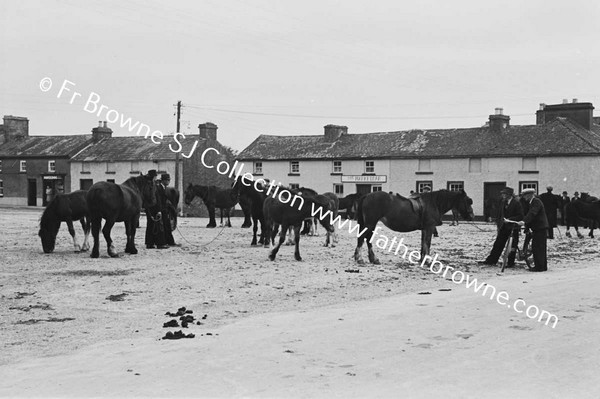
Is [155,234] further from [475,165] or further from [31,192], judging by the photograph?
[31,192]

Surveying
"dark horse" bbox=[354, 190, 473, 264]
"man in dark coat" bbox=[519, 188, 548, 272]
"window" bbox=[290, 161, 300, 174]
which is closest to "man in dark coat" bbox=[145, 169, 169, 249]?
"dark horse" bbox=[354, 190, 473, 264]

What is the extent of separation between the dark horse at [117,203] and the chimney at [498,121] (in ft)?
123

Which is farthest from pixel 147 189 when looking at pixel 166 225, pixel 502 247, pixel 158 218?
pixel 502 247

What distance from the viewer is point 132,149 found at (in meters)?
65.2

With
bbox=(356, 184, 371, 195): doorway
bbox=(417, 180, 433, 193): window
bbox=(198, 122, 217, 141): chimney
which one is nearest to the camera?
bbox=(417, 180, 433, 193): window

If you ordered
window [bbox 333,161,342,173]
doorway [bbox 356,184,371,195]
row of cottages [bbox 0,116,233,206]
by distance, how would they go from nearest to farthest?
doorway [bbox 356,184,371,195]
window [bbox 333,161,342,173]
row of cottages [bbox 0,116,233,206]

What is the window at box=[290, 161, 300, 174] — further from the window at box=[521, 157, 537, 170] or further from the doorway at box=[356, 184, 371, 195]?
the window at box=[521, 157, 537, 170]

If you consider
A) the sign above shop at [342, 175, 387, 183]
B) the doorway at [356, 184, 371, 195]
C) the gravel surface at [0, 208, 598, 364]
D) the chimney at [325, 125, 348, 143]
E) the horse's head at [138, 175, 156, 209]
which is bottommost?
the gravel surface at [0, 208, 598, 364]

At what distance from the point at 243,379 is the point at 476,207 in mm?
45803

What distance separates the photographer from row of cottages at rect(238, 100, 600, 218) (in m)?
48.3

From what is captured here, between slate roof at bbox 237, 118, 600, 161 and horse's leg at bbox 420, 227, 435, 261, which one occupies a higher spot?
slate roof at bbox 237, 118, 600, 161

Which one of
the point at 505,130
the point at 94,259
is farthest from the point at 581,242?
the point at 505,130

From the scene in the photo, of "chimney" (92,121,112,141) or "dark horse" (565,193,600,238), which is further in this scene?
"chimney" (92,121,112,141)

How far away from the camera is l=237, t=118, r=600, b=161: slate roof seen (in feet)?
161
